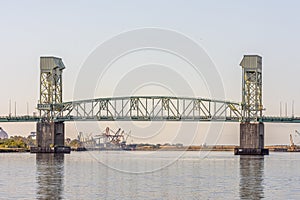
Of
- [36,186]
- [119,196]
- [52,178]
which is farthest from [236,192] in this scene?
[52,178]

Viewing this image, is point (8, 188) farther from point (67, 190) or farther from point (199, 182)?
point (199, 182)

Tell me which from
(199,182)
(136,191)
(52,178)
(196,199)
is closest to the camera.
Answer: (196,199)

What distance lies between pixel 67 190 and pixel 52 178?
19.9 metres

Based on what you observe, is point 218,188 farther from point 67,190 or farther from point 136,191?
point 67,190

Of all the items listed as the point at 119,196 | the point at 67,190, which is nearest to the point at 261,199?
the point at 119,196

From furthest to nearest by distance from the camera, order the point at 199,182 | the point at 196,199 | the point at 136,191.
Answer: the point at 199,182
the point at 136,191
the point at 196,199

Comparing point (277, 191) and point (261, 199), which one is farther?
point (277, 191)

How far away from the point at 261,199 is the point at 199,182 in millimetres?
21537

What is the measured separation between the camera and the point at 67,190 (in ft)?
262

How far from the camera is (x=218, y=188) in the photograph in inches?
3319

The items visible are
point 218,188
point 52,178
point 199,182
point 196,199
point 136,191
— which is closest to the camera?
point 196,199

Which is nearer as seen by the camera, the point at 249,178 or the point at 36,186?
the point at 36,186

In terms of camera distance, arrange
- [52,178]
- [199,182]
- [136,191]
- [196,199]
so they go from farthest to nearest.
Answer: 1. [52,178]
2. [199,182]
3. [136,191]
4. [196,199]

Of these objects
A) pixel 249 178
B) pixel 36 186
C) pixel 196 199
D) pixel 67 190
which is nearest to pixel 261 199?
pixel 196 199
